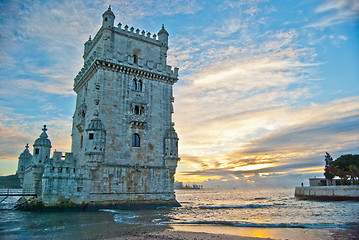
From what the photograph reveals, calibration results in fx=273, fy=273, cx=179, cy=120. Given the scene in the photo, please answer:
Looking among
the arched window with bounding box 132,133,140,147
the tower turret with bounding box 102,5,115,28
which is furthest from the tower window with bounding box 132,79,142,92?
the tower turret with bounding box 102,5,115,28

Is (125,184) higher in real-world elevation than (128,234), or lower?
higher

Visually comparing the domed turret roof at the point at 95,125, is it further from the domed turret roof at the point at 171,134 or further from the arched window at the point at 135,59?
the arched window at the point at 135,59

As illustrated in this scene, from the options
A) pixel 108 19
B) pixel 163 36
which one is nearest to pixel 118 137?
pixel 108 19

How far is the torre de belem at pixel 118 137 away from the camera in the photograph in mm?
28453

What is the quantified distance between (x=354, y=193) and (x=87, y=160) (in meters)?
46.2

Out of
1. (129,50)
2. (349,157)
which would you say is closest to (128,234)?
(129,50)

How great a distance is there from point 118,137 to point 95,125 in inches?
115

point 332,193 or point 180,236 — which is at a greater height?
point 332,193

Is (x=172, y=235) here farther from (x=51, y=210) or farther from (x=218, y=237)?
(x=51, y=210)

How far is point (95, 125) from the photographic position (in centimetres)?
2936

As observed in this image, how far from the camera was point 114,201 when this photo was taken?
2936cm

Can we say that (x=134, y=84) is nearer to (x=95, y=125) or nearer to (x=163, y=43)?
(x=95, y=125)

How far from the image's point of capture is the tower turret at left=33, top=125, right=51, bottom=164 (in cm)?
3331

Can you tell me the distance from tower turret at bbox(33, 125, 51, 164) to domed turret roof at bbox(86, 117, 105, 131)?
28.4 ft
